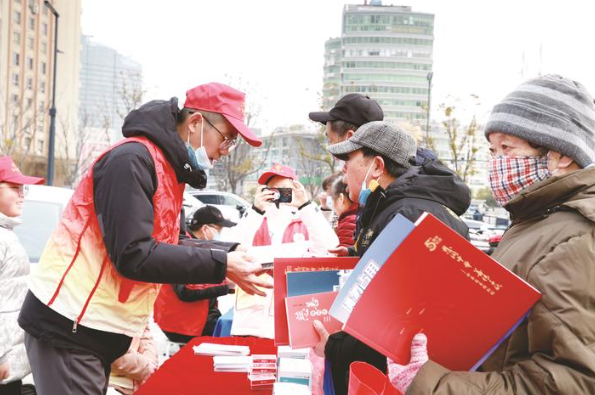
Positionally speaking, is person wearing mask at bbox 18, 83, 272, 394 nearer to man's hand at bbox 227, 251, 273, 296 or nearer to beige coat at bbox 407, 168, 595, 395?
man's hand at bbox 227, 251, 273, 296

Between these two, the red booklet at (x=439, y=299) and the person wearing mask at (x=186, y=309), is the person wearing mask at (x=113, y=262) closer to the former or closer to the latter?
the red booklet at (x=439, y=299)

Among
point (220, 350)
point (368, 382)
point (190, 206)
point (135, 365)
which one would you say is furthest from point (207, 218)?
point (190, 206)

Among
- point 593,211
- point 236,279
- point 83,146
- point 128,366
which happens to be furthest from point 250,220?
point 83,146

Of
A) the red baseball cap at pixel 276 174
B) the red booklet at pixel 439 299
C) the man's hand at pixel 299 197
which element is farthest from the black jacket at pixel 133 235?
the red baseball cap at pixel 276 174

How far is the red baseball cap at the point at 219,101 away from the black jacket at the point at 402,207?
0.77 m

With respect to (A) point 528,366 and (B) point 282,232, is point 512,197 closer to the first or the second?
(A) point 528,366

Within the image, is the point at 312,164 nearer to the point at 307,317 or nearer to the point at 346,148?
the point at 346,148

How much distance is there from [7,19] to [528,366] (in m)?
67.9

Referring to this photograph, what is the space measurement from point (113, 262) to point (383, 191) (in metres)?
1.21

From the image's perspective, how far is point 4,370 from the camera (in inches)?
141

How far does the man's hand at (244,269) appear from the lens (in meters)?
2.32

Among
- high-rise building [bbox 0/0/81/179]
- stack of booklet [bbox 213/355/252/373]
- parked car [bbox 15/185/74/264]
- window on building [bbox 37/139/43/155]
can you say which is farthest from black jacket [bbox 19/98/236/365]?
window on building [bbox 37/139/43/155]

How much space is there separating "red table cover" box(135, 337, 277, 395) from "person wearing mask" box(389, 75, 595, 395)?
122cm

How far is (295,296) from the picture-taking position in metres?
2.10
